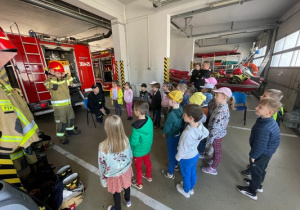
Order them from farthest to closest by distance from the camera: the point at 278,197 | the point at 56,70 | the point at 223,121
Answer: the point at 56,70 → the point at 223,121 → the point at 278,197

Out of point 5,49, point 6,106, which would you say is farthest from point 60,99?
point 5,49

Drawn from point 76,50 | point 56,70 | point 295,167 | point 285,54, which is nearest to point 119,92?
point 56,70

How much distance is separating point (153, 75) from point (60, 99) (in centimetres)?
437

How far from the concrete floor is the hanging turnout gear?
49 cm

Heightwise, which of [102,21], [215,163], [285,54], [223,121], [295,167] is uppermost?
[102,21]

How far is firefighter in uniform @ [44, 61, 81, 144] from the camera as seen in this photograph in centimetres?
286

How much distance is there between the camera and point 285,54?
243 inches

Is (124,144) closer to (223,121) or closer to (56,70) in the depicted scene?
(223,121)

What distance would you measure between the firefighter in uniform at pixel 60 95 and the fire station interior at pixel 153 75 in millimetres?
526

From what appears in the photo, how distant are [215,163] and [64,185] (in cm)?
237

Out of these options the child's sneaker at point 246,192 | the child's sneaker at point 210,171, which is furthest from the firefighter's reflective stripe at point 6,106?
the child's sneaker at point 246,192

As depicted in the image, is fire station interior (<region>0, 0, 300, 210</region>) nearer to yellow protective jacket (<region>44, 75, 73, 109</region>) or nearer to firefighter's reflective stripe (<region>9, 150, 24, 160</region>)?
firefighter's reflective stripe (<region>9, 150, 24, 160</region>)

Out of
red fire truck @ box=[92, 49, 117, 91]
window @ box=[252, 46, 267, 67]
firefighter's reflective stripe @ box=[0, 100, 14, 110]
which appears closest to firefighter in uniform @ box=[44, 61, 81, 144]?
firefighter's reflective stripe @ box=[0, 100, 14, 110]

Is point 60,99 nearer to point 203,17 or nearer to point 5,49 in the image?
point 5,49
